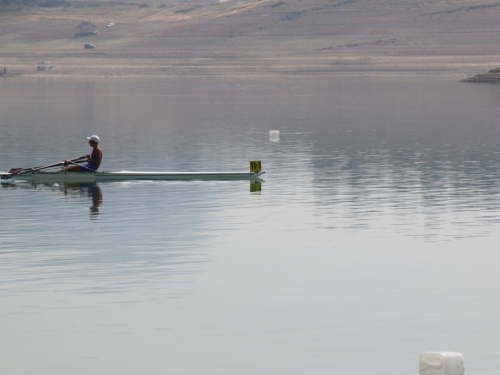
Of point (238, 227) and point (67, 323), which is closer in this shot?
point (67, 323)

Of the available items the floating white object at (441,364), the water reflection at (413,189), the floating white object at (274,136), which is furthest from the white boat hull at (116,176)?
the floating white object at (441,364)

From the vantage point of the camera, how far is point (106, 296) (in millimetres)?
21641

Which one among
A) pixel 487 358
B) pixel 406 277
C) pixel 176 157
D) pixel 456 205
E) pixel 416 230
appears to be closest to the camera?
pixel 487 358

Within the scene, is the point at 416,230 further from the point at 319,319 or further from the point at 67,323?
the point at 67,323

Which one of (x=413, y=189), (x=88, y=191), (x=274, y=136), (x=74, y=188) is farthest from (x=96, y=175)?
(x=274, y=136)

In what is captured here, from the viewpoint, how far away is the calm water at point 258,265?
1816 centimetres

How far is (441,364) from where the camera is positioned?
15.1 metres

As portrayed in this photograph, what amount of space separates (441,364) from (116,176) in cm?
2727

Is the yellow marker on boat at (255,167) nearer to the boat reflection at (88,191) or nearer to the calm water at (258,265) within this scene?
the calm water at (258,265)

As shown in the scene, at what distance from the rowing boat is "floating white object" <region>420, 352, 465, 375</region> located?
2656cm

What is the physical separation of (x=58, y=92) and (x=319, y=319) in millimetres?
132930

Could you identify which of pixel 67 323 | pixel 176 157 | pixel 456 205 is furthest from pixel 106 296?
pixel 176 157

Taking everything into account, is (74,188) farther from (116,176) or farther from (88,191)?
(116,176)

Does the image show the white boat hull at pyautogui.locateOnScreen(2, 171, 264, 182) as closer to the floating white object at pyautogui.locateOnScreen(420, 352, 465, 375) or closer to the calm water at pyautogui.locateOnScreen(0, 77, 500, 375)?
the calm water at pyautogui.locateOnScreen(0, 77, 500, 375)
